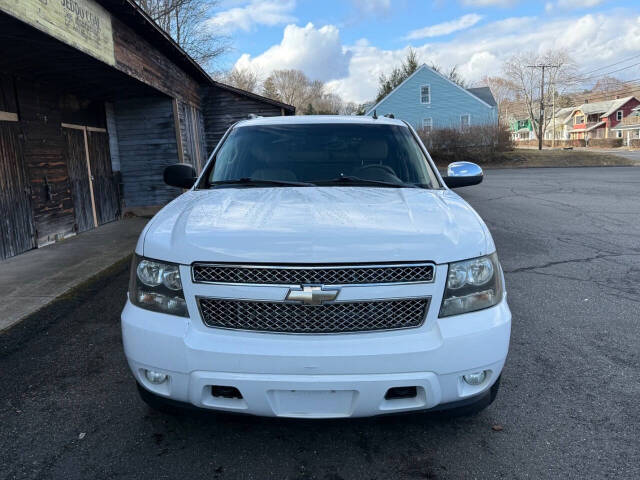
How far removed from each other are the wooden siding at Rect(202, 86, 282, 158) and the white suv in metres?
13.8

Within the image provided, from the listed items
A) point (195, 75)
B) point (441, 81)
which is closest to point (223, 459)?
point (195, 75)

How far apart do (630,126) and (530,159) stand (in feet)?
182

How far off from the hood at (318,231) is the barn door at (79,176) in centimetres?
774

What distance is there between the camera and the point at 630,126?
242 feet

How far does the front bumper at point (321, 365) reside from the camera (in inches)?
78.7

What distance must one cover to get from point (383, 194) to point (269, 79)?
68.6m

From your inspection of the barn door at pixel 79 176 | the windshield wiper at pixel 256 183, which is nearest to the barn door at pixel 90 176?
the barn door at pixel 79 176

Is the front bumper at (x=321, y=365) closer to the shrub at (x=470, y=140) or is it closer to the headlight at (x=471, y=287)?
the headlight at (x=471, y=287)

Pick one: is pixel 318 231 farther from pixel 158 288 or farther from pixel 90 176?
pixel 90 176

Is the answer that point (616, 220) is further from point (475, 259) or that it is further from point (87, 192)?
point (87, 192)

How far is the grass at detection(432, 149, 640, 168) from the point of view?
99.7ft

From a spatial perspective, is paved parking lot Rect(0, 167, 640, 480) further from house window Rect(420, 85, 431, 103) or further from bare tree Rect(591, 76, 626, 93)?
bare tree Rect(591, 76, 626, 93)

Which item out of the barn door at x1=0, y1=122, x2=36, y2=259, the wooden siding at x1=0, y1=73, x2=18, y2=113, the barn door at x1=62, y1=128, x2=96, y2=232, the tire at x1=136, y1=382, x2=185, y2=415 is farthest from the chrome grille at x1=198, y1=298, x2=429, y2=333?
the barn door at x1=62, y1=128, x2=96, y2=232

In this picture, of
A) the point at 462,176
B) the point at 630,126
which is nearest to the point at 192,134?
the point at 462,176
